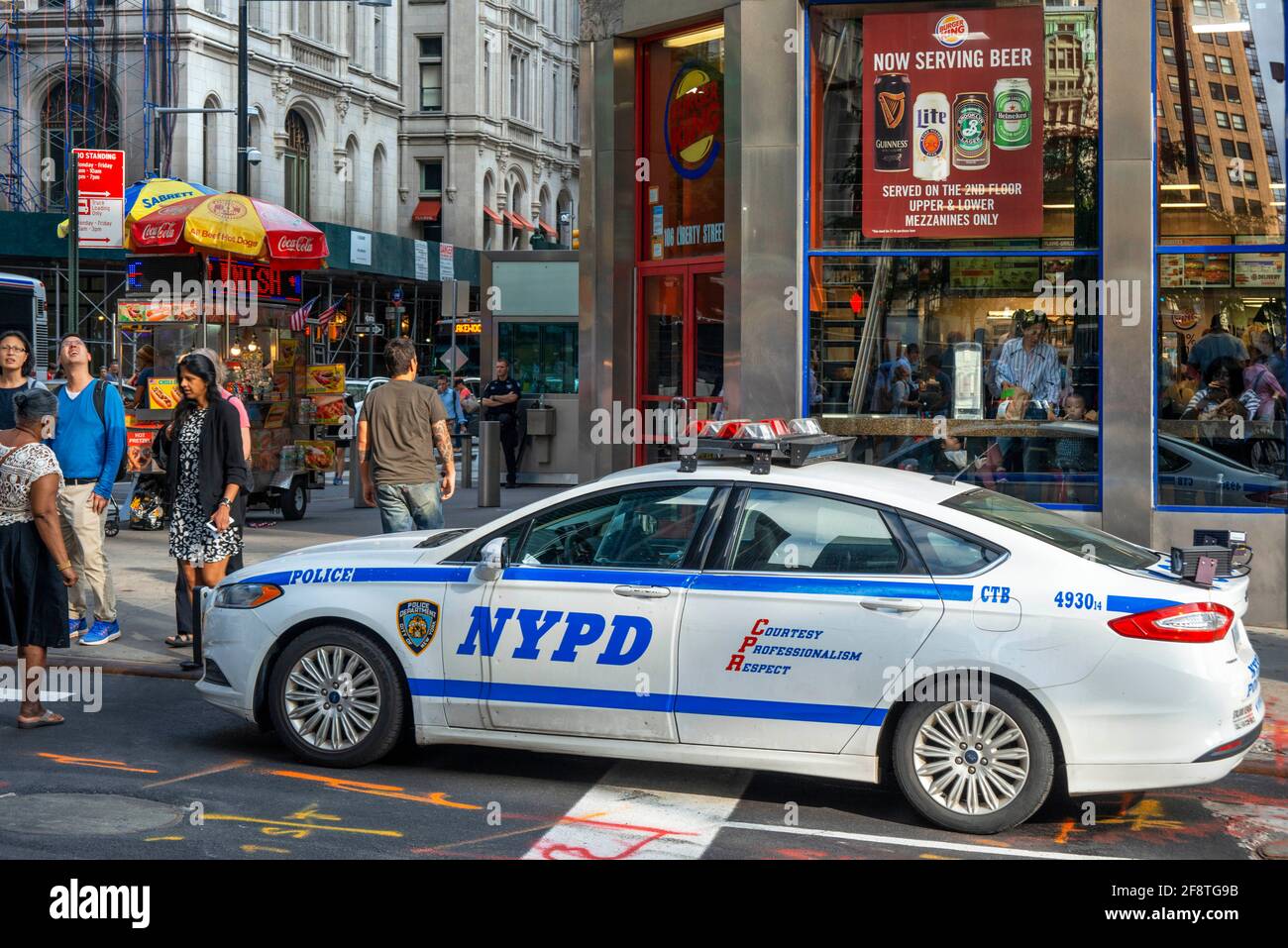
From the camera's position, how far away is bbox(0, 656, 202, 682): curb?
916cm

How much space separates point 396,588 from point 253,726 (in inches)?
64.7

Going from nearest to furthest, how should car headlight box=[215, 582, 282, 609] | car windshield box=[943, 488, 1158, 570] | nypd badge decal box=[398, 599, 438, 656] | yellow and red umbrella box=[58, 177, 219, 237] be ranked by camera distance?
car windshield box=[943, 488, 1158, 570], nypd badge decal box=[398, 599, 438, 656], car headlight box=[215, 582, 282, 609], yellow and red umbrella box=[58, 177, 219, 237]

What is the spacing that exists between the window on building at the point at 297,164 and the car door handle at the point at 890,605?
4077 centimetres

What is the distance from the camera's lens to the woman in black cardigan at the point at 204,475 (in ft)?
30.3

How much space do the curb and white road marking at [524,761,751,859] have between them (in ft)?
10.8

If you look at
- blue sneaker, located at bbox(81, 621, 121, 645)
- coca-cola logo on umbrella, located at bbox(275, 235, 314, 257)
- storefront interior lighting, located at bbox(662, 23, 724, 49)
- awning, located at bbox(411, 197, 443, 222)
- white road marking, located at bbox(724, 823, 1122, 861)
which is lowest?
white road marking, located at bbox(724, 823, 1122, 861)

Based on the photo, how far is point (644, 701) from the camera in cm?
647

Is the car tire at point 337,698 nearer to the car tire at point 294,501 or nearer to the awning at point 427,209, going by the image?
the car tire at point 294,501

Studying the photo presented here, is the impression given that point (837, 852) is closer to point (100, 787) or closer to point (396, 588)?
point (396, 588)

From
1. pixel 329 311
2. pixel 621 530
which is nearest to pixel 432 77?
pixel 329 311

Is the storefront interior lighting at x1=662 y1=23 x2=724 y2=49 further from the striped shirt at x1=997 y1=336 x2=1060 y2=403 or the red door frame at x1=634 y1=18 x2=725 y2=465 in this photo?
the striped shirt at x1=997 y1=336 x2=1060 y2=403

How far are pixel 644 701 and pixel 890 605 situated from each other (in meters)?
1.15

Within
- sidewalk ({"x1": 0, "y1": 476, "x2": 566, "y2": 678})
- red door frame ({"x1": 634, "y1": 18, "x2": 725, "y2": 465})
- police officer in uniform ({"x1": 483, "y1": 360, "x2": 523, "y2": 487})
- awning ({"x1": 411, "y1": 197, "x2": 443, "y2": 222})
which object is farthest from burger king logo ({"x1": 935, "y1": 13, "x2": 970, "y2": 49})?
awning ({"x1": 411, "y1": 197, "x2": 443, "y2": 222})
